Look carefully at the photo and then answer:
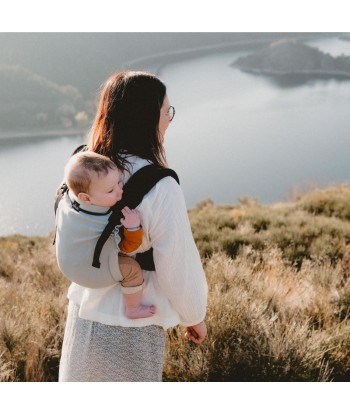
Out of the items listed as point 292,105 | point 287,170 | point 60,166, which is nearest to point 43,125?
point 60,166

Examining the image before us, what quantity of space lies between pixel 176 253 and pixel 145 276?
214mm

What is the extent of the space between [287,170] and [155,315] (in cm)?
1738

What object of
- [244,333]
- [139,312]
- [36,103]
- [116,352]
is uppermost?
[36,103]

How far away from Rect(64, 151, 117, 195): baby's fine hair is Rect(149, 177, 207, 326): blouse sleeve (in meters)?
0.19

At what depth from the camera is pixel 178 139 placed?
17766 mm

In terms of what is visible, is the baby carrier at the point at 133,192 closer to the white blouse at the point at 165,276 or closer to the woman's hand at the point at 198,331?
the white blouse at the point at 165,276

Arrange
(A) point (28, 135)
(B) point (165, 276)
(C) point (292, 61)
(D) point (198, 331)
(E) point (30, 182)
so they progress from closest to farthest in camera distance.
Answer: (B) point (165, 276), (D) point (198, 331), (E) point (30, 182), (A) point (28, 135), (C) point (292, 61)

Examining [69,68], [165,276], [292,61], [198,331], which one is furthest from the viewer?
[292,61]

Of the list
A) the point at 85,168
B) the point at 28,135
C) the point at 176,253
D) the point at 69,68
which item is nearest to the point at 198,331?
the point at 176,253

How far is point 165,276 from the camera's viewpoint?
4.76 ft

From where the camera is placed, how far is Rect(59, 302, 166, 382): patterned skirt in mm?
1548

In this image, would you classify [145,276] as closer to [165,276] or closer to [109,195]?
[165,276]

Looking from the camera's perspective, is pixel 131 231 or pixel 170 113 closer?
pixel 131 231

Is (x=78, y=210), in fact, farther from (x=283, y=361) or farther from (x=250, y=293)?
(x=250, y=293)
